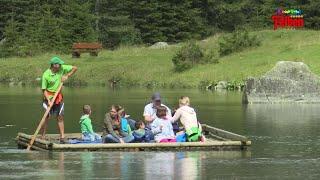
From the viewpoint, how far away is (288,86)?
4462cm

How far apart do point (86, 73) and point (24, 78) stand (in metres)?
5.33

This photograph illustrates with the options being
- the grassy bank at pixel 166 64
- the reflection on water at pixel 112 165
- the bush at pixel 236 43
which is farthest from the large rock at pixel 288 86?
the bush at pixel 236 43

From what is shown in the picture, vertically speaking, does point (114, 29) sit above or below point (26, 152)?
above

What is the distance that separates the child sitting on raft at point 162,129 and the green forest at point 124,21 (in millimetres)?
62098

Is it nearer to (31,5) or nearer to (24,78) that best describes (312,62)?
(24,78)

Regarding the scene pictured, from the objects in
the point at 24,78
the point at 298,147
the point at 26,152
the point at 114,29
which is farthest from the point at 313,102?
the point at 114,29

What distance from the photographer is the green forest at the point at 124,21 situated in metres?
87.6

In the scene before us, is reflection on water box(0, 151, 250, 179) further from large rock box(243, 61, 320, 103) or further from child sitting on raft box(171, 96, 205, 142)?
large rock box(243, 61, 320, 103)

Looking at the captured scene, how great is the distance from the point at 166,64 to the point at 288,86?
2426 centimetres

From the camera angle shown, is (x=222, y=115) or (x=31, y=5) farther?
(x=31, y=5)

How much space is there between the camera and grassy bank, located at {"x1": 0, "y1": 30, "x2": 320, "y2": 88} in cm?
6053

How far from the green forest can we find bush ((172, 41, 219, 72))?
70.4 ft

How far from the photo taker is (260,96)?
147 feet

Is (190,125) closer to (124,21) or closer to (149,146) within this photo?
(149,146)
